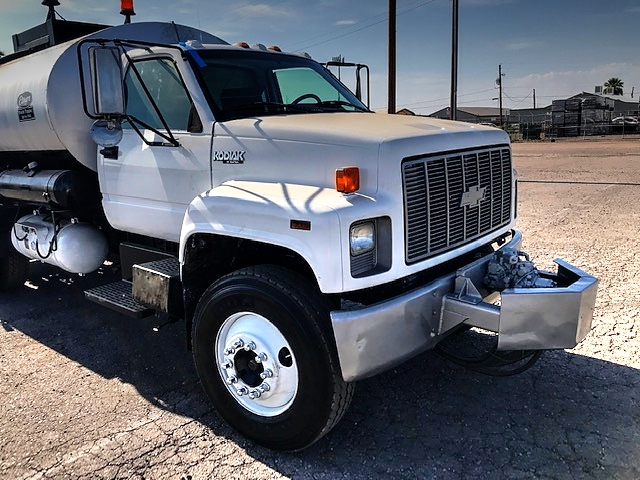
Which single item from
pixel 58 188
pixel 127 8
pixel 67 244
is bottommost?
pixel 67 244

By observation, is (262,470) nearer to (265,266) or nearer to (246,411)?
(246,411)

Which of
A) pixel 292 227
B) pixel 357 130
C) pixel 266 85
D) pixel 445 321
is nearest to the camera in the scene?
pixel 292 227

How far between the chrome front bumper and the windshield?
1.78m

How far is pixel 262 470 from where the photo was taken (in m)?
3.22

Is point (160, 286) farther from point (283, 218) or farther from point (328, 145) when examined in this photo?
point (328, 145)

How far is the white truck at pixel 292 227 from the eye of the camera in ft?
10.0

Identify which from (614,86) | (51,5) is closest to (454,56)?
(51,5)

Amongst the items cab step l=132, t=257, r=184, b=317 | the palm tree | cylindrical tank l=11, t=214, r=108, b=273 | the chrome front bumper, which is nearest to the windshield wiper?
cab step l=132, t=257, r=184, b=317

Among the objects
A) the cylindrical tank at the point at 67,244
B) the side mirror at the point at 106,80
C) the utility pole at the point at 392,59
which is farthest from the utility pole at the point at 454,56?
the side mirror at the point at 106,80

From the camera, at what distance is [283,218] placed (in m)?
3.09

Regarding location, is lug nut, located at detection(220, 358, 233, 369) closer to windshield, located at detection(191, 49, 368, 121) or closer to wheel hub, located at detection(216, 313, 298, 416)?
wheel hub, located at detection(216, 313, 298, 416)

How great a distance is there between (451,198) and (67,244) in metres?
3.70

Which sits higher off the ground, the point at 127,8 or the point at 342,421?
the point at 127,8

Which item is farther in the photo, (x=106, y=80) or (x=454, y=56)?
(x=454, y=56)
